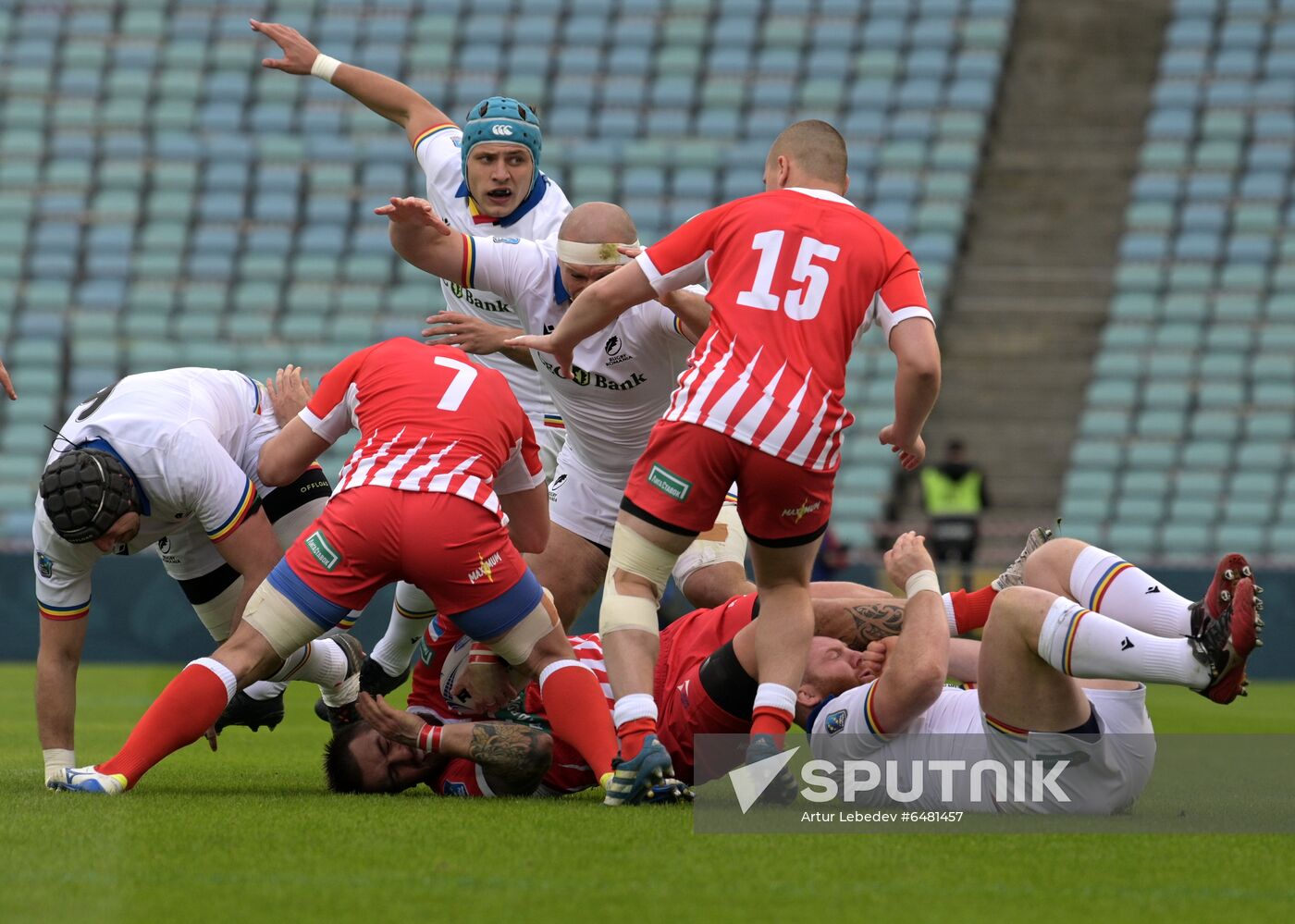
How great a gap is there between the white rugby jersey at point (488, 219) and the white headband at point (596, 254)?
1.74 meters

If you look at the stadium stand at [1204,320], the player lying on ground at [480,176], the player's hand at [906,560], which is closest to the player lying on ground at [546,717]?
the player's hand at [906,560]

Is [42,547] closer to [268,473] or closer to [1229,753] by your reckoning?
[268,473]

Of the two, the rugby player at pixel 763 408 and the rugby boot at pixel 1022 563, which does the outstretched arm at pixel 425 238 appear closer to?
the rugby player at pixel 763 408

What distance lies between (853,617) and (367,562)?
170 cm

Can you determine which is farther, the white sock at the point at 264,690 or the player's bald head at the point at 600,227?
the white sock at the point at 264,690

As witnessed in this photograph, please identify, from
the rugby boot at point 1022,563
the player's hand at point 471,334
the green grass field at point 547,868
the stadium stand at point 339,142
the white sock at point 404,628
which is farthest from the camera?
the stadium stand at point 339,142

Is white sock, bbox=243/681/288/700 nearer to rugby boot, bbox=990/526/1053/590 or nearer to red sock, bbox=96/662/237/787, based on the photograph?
red sock, bbox=96/662/237/787

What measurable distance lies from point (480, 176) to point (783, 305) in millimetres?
2876

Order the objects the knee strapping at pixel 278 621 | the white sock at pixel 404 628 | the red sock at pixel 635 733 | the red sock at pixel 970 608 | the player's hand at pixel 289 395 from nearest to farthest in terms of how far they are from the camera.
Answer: the red sock at pixel 635 733 → the knee strapping at pixel 278 621 → the red sock at pixel 970 608 → the player's hand at pixel 289 395 → the white sock at pixel 404 628

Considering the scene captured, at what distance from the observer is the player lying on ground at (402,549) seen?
214 inches

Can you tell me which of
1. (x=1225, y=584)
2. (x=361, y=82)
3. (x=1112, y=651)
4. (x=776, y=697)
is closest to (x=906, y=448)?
(x=776, y=697)

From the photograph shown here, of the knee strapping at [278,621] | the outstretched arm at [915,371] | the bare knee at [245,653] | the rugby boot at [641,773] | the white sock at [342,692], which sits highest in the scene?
the outstretched arm at [915,371]

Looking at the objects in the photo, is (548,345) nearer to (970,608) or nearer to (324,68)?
(970,608)

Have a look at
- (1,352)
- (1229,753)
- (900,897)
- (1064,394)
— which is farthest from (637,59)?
(900,897)
